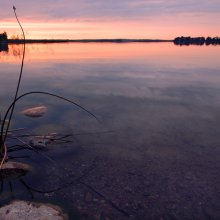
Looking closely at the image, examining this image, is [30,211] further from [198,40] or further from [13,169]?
[198,40]

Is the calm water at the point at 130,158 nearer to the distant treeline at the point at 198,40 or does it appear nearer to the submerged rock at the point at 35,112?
the submerged rock at the point at 35,112

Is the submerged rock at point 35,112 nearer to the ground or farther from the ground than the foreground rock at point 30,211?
farther from the ground

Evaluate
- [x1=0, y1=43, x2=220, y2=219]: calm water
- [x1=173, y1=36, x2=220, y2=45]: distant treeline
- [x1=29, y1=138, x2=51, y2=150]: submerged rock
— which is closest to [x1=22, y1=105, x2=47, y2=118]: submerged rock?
[x1=0, y1=43, x2=220, y2=219]: calm water

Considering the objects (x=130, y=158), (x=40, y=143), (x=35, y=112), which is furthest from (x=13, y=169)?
(x=35, y=112)

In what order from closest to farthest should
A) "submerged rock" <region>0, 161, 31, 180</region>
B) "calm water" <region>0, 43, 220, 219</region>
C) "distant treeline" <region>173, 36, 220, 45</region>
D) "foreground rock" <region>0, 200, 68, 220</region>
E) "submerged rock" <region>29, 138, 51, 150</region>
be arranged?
"foreground rock" <region>0, 200, 68, 220</region> < "calm water" <region>0, 43, 220, 219</region> < "submerged rock" <region>0, 161, 31, 180</region> < "submerged rock" <region>29, 138, 51, 150</region> < "distant treeline" <region>173, 36, 220, 45</region>

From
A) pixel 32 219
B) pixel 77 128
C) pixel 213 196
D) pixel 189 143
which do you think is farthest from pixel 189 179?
pixel 77 128

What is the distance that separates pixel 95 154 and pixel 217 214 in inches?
129

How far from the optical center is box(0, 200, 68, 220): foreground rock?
4.46 m

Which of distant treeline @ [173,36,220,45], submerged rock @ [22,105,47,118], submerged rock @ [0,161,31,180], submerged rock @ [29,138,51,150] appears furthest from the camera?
distant treeline @ [173,36,220,45]

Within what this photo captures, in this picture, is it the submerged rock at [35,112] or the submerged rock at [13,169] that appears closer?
the submerged rock at [13,169]

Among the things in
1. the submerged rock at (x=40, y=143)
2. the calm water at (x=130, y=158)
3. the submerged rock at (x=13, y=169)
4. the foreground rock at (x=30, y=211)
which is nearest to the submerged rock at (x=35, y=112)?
the calm water at (x=130, y=158)

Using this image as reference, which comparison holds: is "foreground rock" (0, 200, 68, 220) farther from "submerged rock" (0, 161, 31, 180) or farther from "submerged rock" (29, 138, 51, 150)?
"submerged rock" (29, 138, 51, 150)

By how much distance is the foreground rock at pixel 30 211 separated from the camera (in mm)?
4461

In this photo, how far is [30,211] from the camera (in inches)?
182
